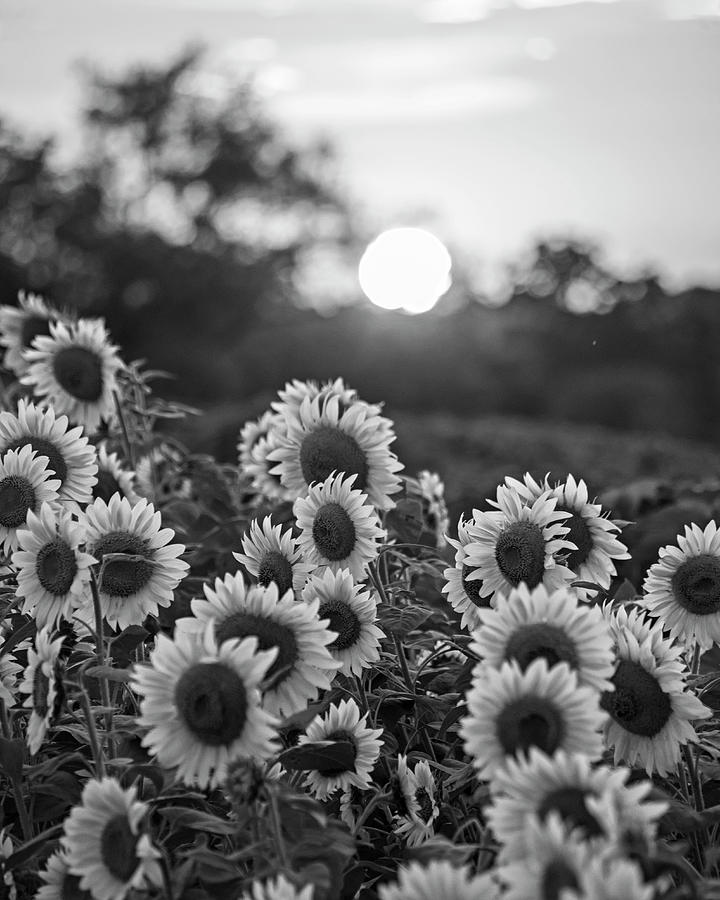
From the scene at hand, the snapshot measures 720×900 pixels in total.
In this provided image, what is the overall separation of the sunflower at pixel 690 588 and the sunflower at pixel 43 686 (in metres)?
1.17

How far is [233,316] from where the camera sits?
26578mm

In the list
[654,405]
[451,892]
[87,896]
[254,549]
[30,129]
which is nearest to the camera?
[451,892]

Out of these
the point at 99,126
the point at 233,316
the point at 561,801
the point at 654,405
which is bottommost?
the point at 561,801

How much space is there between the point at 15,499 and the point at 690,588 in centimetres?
141

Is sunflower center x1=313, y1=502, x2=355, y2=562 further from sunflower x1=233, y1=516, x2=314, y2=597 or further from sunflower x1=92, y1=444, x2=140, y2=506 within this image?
sunflower x1=92, y1=444, x2=140, y2=506

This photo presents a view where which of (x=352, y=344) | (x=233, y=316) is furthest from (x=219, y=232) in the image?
(x=352, y=344)

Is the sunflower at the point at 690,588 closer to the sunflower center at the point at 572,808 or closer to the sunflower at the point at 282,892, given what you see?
the sunflower center at the point at 572,808

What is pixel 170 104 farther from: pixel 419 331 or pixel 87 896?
pixel 87 896

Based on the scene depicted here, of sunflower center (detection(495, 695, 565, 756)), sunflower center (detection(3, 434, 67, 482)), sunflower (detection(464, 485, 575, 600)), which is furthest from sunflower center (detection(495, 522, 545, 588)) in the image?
sunflower center (detection(3, 434, 67, 482))

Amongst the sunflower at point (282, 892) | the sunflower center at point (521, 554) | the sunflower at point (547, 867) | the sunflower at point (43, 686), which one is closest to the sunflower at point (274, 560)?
the sunflower center at point (521, 554)

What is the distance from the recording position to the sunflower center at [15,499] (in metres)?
2.41

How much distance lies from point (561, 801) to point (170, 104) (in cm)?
2767

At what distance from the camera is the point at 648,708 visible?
190 cm

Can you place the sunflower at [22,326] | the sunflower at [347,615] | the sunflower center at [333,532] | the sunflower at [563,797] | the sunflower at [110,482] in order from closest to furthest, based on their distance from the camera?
the sunflower at [563,797] < the sunflower at [347,615] < the sunflower center at [333,532] < the sunflower at [110,482] < the sunflower at [22,326]
